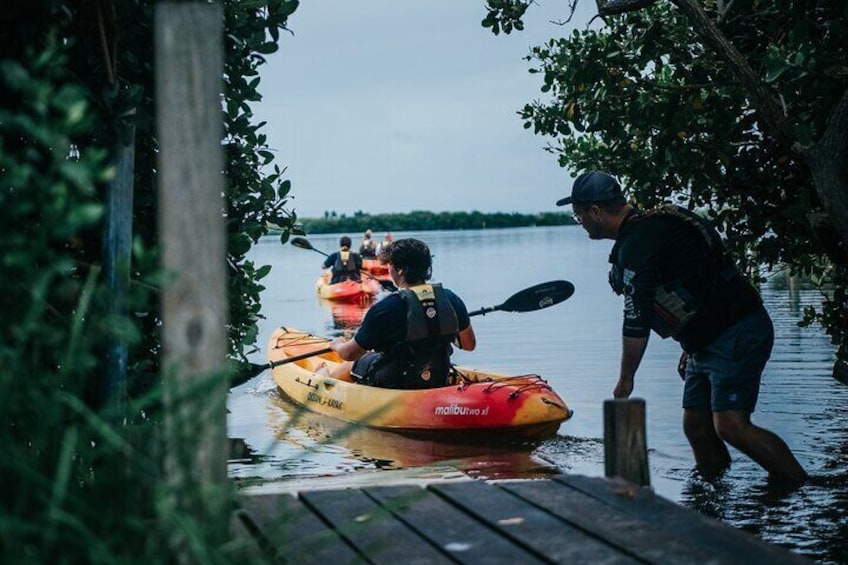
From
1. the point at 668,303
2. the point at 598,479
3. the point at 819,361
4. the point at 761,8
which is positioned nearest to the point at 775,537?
the point at 668,303

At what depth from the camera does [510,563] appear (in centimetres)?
333

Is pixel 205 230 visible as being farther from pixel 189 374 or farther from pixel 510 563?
pixel 510 563

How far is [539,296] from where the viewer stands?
11242mm

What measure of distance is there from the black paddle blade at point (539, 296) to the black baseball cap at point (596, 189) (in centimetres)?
392

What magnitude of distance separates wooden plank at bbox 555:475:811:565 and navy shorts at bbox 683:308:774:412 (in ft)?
9.26

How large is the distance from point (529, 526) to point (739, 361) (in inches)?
141

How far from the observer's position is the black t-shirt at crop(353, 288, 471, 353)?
1008cm

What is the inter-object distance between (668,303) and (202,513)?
4.65m

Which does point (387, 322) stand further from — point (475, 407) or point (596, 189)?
point (596, 189)

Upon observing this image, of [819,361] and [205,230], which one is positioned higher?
[205,230]

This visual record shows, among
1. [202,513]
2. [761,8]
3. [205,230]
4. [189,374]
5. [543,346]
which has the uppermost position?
[761,8]

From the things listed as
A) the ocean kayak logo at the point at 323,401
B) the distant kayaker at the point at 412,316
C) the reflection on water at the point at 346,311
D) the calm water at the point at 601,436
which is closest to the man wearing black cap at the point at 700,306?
the calm water at the point at 601,436

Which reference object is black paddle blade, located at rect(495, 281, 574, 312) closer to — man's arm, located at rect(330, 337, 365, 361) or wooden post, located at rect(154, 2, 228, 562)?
man's arm, located at rect(330, 337, 365, 361)

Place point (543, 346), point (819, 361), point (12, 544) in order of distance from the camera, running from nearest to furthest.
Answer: point (12, 544)
point (819, 361)
point (543, 346)
